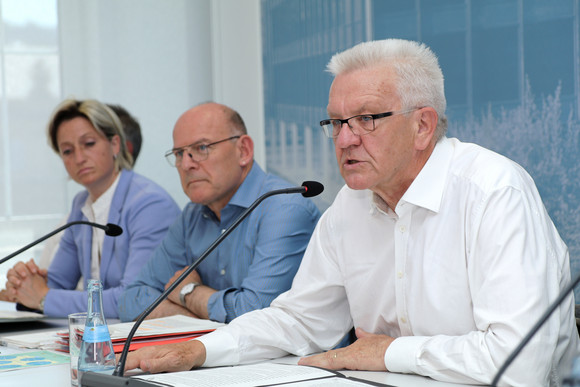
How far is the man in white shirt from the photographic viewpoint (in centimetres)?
147

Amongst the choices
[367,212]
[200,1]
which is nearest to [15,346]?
[367,212]

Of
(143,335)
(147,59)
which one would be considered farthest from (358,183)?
(147,59)

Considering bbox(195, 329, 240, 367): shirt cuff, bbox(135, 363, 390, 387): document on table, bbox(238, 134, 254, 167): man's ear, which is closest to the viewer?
bbox(135, 363, 390, 387): document on table

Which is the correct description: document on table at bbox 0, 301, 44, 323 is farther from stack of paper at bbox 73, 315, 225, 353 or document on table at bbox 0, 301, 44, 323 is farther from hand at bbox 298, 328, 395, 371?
hand at bbox 298, 328, 395, 371

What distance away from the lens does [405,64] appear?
175 cm

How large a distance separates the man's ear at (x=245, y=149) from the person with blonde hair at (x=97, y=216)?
61 cm

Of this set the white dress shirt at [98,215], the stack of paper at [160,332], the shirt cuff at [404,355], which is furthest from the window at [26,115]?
the shirt cuff at [404,355]

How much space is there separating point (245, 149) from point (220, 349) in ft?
3.58

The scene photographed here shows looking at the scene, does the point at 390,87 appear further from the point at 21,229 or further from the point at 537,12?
the point at 21,229

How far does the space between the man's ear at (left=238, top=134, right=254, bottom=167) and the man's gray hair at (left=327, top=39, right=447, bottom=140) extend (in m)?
0.92

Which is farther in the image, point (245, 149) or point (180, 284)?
point (245, 149)

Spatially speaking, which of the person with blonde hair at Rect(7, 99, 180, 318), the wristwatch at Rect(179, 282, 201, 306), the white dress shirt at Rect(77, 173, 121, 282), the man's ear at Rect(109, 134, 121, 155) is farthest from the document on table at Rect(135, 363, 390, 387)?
the man's ear at Rect(109, 134, 121, 155)

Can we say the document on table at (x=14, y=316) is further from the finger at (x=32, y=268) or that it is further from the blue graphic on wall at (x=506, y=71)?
the blue graphic on wall at (x=506, y=71)

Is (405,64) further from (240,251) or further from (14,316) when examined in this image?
(14,316)
